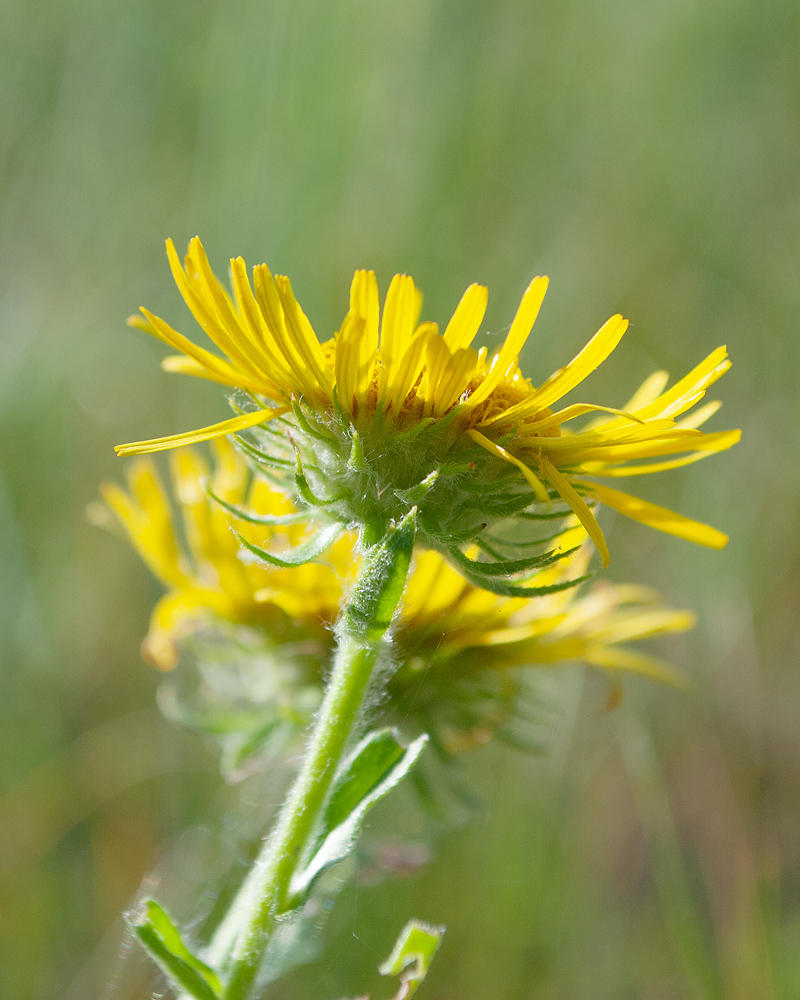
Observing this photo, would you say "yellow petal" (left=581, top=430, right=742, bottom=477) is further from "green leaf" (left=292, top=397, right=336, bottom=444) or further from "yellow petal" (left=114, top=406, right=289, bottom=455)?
"yellow petal" (left=114, top=406, right=289, bottom=455)

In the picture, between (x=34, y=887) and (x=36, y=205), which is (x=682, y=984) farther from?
(x=36, y=205)

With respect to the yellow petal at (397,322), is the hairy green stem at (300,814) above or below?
below

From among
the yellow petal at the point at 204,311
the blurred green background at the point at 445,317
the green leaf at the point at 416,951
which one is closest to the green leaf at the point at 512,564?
the yellow petal at the point at 204,311

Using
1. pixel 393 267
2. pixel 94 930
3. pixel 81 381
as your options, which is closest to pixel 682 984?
pixel 94 930

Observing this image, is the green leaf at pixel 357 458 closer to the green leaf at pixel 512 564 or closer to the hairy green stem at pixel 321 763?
the hairy green stem at pixel 321 763

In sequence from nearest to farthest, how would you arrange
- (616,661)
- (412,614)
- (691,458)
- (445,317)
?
(691,458), (412,614), (616,661), (445,317)

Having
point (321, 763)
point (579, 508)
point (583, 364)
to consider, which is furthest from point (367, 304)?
point (321, 763)

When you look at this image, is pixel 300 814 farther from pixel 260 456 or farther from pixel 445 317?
pixel 445 317
